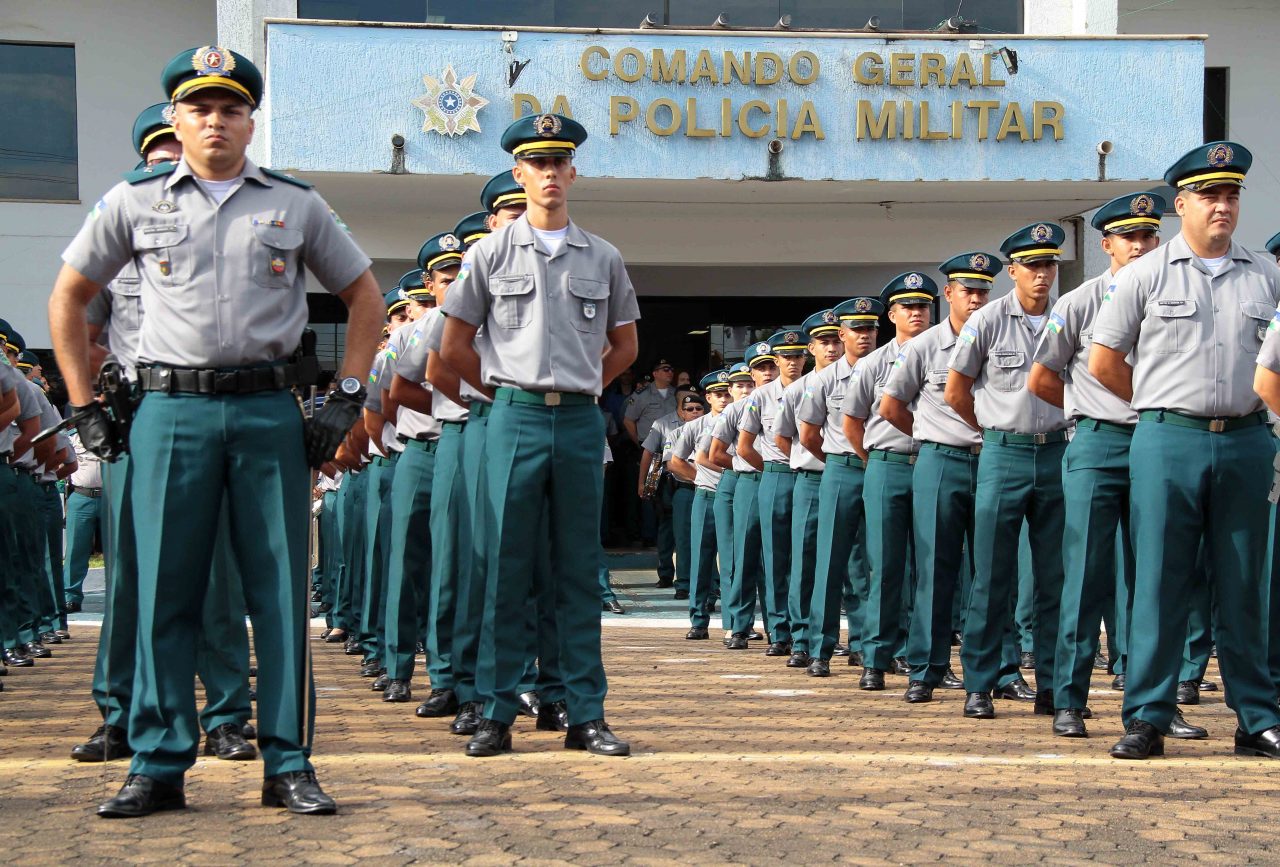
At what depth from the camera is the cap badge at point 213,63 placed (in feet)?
17.2

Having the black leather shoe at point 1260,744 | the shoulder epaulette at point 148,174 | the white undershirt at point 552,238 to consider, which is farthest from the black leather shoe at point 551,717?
the shoulder epaulette at point 148,174

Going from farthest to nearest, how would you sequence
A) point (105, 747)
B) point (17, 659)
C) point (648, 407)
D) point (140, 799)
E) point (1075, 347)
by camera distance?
point (648, 407), point (17, 659), point (1075, 347), point (105, 747), point (140, 799)

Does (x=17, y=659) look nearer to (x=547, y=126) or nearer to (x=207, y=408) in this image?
(x=547, y=126)

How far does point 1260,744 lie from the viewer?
22.1ft

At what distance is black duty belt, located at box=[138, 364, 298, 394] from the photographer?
5188mm

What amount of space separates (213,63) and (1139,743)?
14.1 feet

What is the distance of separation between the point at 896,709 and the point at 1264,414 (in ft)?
8.76

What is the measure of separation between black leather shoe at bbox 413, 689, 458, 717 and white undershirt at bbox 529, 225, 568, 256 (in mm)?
2586

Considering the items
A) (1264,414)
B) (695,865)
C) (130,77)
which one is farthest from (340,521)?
(130,77)

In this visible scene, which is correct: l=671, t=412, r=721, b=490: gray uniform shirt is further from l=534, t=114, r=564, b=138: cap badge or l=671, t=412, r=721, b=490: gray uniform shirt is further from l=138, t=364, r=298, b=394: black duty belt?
l=138, t=364, r=298, b=394: black duty belt

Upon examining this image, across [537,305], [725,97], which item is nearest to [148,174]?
[537,305]

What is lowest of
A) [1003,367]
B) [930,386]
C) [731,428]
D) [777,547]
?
[777,547]

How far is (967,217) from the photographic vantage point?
68.8ft

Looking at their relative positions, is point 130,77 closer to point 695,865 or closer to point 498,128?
point 498,128
